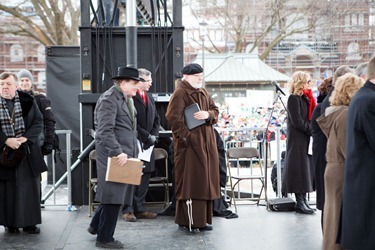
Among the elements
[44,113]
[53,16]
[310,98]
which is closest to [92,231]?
[44,113]

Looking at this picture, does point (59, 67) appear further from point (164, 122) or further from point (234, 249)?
point (234, 249)

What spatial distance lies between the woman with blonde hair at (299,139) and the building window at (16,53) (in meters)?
42.9

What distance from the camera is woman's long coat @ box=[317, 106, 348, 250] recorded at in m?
5.68

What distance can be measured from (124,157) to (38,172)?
62.5 inches

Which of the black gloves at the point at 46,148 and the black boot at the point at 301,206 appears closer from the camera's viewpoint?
the black gloves at the point at 46,148

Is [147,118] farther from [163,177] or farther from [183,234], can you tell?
[183,234]

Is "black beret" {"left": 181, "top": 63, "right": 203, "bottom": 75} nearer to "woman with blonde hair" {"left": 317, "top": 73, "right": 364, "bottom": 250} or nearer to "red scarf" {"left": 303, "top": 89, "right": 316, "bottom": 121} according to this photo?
"red scarf" {"left": 303, "top": 89, "right": 316, "bottom": 121}

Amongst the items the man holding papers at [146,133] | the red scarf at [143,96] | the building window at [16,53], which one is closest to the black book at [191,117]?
the man holding papers at [146,133]

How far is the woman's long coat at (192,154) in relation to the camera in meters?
7.47

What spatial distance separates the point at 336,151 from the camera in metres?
5.75

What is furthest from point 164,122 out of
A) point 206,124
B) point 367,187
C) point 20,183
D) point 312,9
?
point 312,9

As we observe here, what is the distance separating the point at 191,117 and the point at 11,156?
208cm

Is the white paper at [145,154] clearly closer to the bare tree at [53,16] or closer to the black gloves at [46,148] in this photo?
the black gloves at [46,148]

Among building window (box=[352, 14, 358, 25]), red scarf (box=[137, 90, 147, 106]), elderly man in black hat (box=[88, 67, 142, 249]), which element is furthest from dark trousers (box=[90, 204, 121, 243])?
building window (box=[352, 14, 358, 25])
